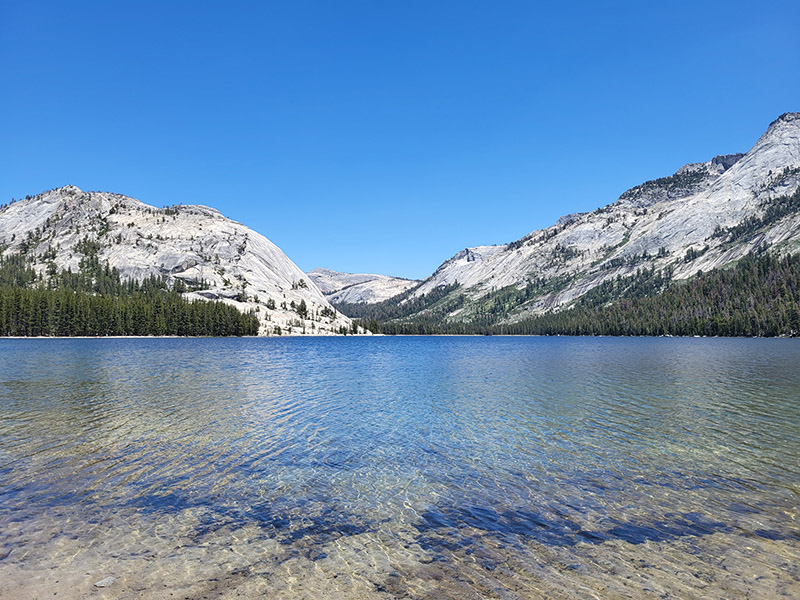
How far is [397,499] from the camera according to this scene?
19.3 m

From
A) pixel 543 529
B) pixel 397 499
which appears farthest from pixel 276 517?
pixel 543 529

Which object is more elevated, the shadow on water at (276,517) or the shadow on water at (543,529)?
the shadow on water at (276,517)

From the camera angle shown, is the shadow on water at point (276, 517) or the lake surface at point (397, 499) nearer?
the lake surface at point (397, 499)

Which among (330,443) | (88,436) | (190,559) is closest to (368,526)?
(190,559)

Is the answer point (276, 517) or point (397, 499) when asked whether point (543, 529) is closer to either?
point (397, 499)

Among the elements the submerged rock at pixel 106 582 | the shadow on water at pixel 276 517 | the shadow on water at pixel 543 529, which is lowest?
the shadow on water at pixel 543 529

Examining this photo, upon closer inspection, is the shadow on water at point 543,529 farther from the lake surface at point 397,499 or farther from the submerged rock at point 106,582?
the submerged rock at point 106,582

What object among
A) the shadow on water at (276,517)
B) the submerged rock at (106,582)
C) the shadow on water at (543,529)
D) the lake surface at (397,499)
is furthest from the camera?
the shadow on water at (276,517)

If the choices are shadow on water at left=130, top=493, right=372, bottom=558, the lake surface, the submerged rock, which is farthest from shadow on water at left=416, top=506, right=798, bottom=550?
the submerged rock

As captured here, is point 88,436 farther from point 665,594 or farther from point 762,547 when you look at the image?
point 762,547

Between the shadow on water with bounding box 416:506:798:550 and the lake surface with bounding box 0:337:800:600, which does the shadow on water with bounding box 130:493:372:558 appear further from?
the shadow on water with bounding box 416:506:798:550

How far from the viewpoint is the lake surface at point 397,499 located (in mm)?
12852

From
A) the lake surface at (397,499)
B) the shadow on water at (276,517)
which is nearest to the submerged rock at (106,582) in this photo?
the lake surface at (397,499)

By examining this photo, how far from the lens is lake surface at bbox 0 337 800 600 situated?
42.2ft
